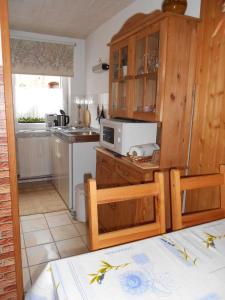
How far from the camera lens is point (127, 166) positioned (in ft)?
5.87

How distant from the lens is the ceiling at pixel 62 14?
7.69 feet

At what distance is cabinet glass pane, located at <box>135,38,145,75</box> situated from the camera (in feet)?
5.81

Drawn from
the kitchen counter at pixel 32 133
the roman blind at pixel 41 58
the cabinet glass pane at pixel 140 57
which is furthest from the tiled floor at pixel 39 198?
the cabinet glass pane at pixel 140 57

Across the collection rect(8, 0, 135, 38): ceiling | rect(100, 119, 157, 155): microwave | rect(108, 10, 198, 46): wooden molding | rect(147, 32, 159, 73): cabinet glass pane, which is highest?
rect(8, 0, 135, 38): ceiling

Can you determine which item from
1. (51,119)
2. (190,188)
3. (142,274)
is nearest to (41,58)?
(51,119)

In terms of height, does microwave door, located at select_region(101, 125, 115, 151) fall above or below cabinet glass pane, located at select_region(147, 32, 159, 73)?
below

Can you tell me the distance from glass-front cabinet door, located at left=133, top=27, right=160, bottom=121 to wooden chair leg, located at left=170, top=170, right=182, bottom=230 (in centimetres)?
59

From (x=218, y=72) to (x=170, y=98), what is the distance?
325 millimetres

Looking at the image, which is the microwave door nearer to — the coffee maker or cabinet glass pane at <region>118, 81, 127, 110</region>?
cabinet glass pane at <region>118, 81, 127, 110</region>

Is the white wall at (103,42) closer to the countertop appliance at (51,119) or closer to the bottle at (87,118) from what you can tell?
the bottle at (87,118)

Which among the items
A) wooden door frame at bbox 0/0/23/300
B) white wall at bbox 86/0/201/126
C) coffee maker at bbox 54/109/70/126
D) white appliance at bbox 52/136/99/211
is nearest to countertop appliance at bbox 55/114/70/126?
coffee maker at bbox 54/109/70/126

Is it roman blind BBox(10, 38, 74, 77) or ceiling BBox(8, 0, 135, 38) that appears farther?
roman blind BBox(10, 38, 74, 77)

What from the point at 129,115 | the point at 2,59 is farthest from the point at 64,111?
the point at 2,59

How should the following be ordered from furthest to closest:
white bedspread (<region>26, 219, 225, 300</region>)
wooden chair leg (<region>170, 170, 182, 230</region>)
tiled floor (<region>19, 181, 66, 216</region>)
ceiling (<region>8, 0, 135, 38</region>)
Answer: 1. tiled floor (<region>19, 181, 66, 216</region>)
2. ceiling (<region>8, 0, 135, 38</region>)
3. wooden chair leg (<region>170, 170, 182, 230</region>)
4. white bedspread (<region>26, 219, 225, 300</region>)
